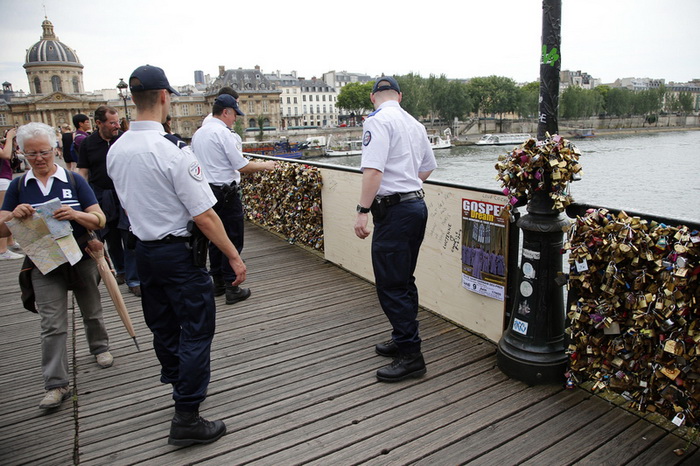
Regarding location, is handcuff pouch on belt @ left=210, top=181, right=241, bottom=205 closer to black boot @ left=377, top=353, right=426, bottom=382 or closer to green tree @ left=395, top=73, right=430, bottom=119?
black boot @ left=377, top=353, right=426, bottom=382

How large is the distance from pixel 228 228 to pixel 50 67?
131m

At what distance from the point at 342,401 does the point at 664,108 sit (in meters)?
146

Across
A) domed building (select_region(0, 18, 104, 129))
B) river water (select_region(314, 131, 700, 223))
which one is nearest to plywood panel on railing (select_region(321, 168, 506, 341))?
river water (select_region(314, 131, 700, 223))

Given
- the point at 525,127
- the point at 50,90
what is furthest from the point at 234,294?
the point at 50,90

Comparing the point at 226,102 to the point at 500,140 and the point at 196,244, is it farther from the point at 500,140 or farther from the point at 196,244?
the point at 500,140

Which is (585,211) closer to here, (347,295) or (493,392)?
(493,392)

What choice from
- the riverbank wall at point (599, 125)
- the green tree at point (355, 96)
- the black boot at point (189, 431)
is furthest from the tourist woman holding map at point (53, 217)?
the green tree at point (355, 96)

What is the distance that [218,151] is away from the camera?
17.0 ft

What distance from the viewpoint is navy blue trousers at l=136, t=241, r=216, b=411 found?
2791 mm

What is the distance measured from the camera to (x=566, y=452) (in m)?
2.73

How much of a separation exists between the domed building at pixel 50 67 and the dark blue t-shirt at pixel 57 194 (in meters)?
129

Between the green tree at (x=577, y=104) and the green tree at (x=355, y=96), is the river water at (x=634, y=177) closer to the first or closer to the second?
the green tree at (x=577, y=104)

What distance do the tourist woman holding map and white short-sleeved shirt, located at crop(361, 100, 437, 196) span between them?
2091 mm

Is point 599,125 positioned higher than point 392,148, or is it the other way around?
point 599,125
